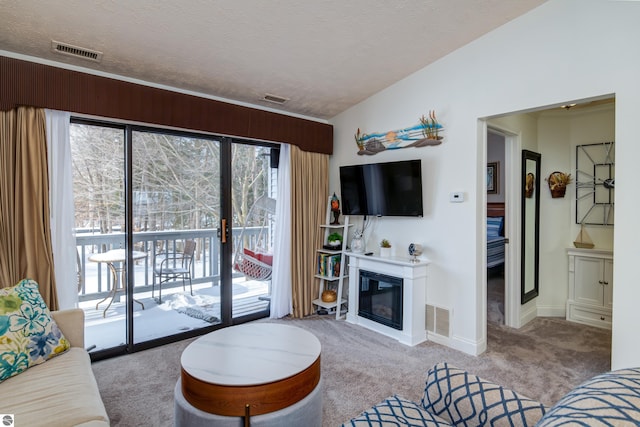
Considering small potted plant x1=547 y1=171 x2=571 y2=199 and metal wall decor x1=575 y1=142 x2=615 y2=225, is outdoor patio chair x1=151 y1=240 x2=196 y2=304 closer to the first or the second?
small potted plant x1=547 y1=171 x2=571 y2=199

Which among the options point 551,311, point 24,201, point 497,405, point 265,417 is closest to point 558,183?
point 551,311

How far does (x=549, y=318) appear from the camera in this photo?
393cm

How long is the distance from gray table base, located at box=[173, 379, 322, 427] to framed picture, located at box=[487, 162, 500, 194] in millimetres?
5744

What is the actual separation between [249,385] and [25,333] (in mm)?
1249

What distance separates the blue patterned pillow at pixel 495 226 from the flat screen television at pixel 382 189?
315 centimetres

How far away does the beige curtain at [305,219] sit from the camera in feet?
13.0

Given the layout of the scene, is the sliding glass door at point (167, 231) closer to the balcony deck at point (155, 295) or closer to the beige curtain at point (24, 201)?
the balcony deck at point (155, 295)

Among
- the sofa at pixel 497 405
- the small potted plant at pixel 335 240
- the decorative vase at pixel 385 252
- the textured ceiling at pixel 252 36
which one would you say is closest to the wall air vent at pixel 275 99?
the textured ceiling at pixel 252 36

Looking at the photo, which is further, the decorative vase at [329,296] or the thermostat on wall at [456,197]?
the decorative vase at [329,296]

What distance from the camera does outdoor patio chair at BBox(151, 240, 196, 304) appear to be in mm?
3309

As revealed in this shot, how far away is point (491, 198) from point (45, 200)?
21.6 feet

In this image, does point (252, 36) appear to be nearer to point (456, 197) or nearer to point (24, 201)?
point (24, 201)

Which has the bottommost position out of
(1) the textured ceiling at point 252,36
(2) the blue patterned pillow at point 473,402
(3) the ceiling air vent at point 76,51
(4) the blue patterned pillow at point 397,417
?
(4) the blue patterned pillow at point 397,417

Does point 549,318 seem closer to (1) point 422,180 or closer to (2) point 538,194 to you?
(2) point 538,194
